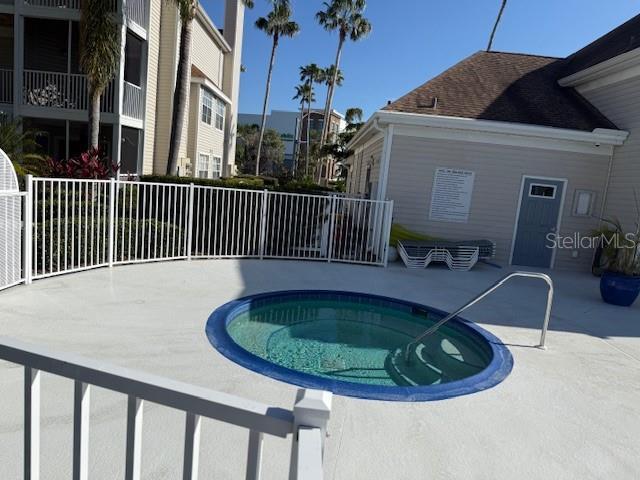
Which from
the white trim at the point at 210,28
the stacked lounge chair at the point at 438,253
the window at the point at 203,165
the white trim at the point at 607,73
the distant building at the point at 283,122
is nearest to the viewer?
the white trim at the point at 607,73

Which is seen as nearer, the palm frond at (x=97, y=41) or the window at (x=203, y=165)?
the palm frond at (x=97, y=41)

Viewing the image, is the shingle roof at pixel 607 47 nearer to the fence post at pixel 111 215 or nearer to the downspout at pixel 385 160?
the downspout at pixel 385 160

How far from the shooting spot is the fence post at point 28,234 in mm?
5941

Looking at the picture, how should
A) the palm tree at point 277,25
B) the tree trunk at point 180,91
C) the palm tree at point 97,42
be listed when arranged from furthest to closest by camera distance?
the palm tree at point 277,25, the tree trunk at point 180,91, the palm tree at point 97,42

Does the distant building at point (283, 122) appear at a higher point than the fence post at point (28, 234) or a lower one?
higher

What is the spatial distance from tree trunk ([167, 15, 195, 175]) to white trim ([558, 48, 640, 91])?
11088mm

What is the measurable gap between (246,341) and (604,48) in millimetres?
12962

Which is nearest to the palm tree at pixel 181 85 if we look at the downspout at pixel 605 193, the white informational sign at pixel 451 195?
the white informational sign at pixel 451 195

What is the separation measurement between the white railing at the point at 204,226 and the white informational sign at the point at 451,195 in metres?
1.77

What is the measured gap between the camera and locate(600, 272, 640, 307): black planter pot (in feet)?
24.9

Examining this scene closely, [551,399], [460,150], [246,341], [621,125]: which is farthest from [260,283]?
[621,125]

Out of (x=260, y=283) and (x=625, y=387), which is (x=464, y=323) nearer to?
(x=625, y=387)

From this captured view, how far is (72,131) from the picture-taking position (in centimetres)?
1466

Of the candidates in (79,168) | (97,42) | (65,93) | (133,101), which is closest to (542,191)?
(79,168)
